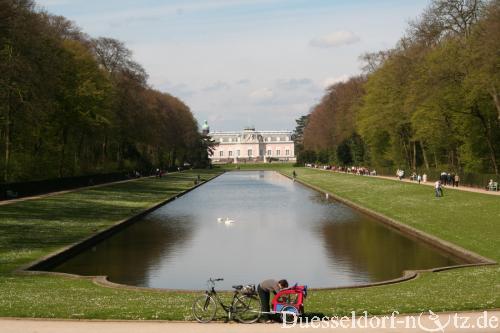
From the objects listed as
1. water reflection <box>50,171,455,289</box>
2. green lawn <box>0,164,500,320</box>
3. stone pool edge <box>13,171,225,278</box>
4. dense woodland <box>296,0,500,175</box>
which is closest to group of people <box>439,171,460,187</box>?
dense woodland <box>296,0,500,175</box>

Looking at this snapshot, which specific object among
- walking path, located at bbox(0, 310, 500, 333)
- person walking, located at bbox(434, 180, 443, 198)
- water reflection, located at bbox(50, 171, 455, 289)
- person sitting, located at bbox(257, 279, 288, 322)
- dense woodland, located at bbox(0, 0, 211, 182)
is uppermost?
dense woodland, located at bbox(0, 0, 211, 182)

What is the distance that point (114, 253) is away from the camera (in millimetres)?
25500

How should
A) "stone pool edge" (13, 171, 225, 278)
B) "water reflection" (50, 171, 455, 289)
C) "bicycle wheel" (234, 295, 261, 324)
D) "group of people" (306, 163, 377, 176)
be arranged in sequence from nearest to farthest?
"bicycle wheel" (234, 295, 261, 324), "stone pool edge" (13, 171, 225, 278), "water reflection" (50, 171, 455, 289), "group of people" (306, 163, 377, 176)

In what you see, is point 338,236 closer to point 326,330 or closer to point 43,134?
point 326,330

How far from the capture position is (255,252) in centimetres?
2548

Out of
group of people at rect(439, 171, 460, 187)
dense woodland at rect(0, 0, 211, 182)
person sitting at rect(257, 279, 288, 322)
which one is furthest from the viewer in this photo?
group of people at rect(439, 171, 460, 187)

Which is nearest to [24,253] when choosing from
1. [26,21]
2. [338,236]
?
[338,236]

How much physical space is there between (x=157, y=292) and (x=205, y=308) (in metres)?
4.63

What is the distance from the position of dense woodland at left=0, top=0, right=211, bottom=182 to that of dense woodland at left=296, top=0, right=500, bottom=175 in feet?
83.6

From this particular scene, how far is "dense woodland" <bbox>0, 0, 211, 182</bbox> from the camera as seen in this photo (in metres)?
41.2

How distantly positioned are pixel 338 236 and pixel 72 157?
40.6m

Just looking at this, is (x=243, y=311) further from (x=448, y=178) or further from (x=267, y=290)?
(x=448, y=178)

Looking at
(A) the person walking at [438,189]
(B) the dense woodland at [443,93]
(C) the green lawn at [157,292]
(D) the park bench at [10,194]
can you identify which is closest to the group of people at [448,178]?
(B) the dense woodland at [443,93]

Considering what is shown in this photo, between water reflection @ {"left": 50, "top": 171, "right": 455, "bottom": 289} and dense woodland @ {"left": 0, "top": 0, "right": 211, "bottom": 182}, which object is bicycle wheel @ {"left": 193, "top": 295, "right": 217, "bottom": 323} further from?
dense woodland @ {"left": 0, "top": 0, "right": 211, "bottom": 182}
